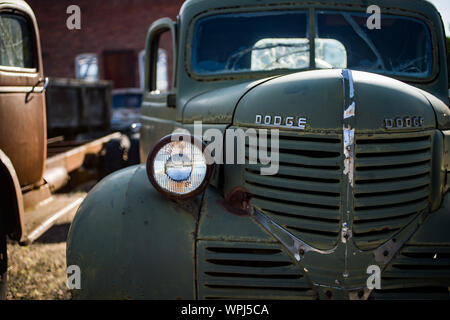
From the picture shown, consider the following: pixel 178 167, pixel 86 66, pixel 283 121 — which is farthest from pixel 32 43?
pixel 86 66

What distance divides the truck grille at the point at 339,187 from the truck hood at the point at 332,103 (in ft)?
0.21

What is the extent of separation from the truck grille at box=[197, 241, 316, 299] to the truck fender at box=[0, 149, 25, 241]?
186cm

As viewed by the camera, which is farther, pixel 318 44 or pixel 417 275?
pixel 318 44

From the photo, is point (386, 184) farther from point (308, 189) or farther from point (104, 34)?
point (104, 34)

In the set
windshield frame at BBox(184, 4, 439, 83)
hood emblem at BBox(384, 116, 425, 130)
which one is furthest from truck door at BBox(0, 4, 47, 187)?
hood emblem at BBox(384, 116, 425, 130)

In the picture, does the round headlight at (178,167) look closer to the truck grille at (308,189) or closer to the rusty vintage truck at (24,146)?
the truck grille at (308,189)

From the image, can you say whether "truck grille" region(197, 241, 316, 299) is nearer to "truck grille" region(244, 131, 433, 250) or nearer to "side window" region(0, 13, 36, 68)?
"truck grille" region(244, 131, 433, 250)

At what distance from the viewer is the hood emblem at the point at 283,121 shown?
177 cm

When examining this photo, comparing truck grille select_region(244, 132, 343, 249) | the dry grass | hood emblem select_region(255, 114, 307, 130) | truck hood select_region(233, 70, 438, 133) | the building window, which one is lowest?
the dry grass

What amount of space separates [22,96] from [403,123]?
10.6 feet

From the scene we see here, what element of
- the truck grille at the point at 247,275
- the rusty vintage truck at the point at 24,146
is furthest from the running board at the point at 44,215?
the truck grille at the point at 247,275

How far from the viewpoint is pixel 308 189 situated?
1.75m

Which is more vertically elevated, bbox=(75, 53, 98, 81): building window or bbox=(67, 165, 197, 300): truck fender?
bbox=(75, 53, 98, 81): building window

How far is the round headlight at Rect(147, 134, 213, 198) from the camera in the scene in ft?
6.06
